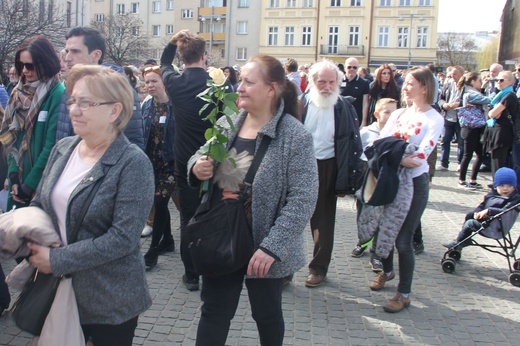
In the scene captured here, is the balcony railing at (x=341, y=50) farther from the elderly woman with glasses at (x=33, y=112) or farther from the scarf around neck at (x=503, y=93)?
the elderly woman with glasses at (x=33, y=112)

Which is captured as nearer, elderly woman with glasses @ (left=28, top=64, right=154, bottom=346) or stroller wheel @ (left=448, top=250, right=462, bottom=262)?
elderly woman with glasses @ (left=28, top=64, right=154, bottom=346)

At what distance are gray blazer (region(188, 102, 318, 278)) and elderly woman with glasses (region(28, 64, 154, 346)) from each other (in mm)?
634

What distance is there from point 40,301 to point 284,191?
1.33 metres

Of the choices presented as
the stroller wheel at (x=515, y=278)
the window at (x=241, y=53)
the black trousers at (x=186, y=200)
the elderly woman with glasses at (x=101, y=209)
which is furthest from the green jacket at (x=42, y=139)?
the window at (x=241, y=53)

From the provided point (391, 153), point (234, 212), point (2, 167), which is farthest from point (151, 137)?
point (234, 212)

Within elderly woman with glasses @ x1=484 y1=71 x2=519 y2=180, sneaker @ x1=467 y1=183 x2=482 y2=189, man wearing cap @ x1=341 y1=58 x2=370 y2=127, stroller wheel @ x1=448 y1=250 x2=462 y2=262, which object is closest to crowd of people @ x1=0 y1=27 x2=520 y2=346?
stroller wheel @ x1=448 y1=250 x2=462 y2=262

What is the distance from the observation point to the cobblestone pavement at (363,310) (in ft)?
13.0

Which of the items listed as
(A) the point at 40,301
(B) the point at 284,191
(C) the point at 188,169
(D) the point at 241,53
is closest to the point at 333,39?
(D) the point at 241,53

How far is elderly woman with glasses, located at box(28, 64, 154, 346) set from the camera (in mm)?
2406

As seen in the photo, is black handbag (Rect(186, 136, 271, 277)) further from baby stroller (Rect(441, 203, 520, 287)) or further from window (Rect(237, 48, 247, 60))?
window (Rect(237, 48, 247, 60))

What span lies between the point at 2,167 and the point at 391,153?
3363 mm

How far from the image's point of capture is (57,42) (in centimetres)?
2316

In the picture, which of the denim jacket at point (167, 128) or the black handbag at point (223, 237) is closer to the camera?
the black handbag at point (223, 237)

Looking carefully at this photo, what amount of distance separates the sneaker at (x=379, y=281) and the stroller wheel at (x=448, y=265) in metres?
0.80
